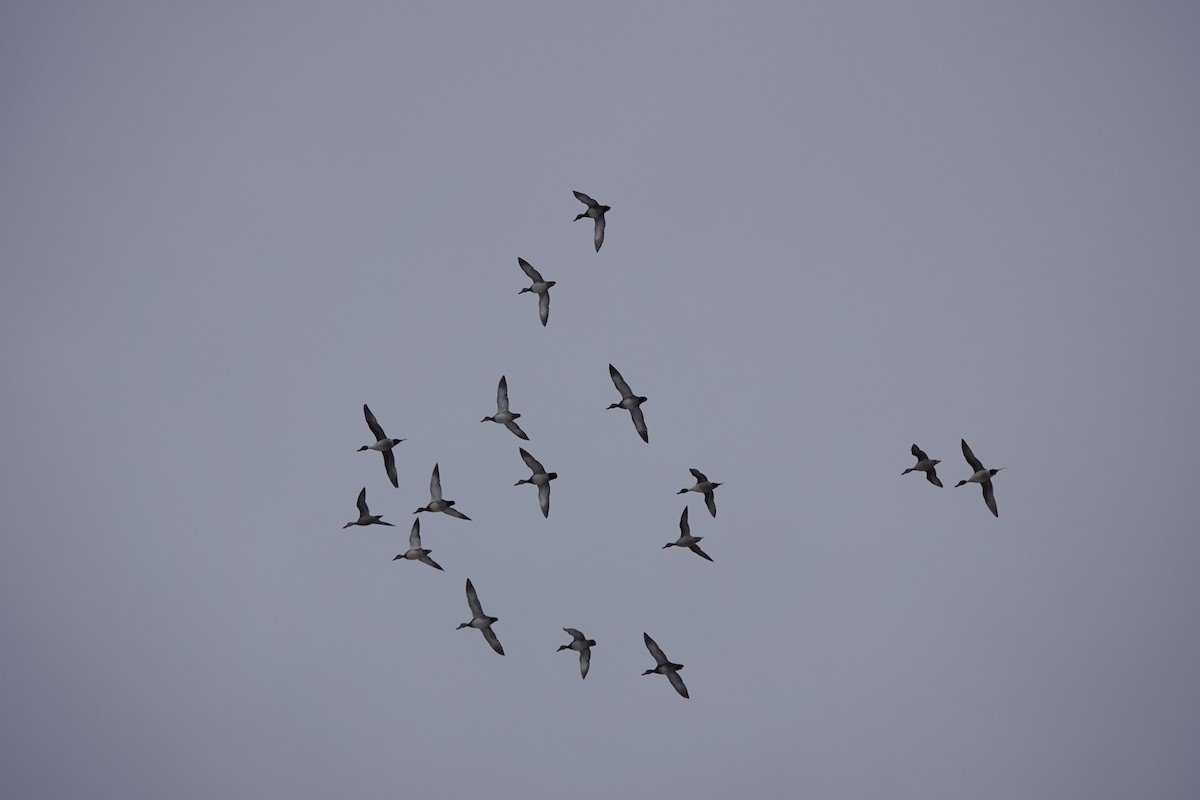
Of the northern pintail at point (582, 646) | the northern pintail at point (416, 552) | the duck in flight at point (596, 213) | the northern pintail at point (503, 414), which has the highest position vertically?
the duck in flight at point (596, 213)

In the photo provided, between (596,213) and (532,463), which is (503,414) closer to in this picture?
(532,463)

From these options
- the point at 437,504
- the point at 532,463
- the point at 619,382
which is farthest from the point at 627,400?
the point at 437,504

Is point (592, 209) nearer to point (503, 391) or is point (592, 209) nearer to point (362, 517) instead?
point (503, 391)

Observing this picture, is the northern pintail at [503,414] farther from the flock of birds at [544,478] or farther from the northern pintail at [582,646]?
the northern pintail at [582,646]

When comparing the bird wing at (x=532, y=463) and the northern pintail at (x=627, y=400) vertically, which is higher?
the northern pintail at (x=627, y=400)

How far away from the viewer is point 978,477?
48.3m

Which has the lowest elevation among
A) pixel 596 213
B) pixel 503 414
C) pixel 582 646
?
pixel 582 646

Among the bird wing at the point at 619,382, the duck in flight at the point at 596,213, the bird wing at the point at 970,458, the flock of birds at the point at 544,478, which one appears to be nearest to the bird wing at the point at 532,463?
the flock of birds at the point at 544,478

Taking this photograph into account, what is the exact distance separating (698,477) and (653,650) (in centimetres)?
663

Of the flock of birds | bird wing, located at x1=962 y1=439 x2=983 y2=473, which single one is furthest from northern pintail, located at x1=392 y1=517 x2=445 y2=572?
bird wing, located at x1=962 y1=439 x2=983 y2=473

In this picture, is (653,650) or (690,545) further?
(690,545)

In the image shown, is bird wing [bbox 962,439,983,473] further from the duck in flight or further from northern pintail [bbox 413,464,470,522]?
northern pintail [bbox 413,464,470,522]

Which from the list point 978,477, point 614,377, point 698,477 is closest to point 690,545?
point 698,477

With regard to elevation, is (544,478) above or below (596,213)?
below
